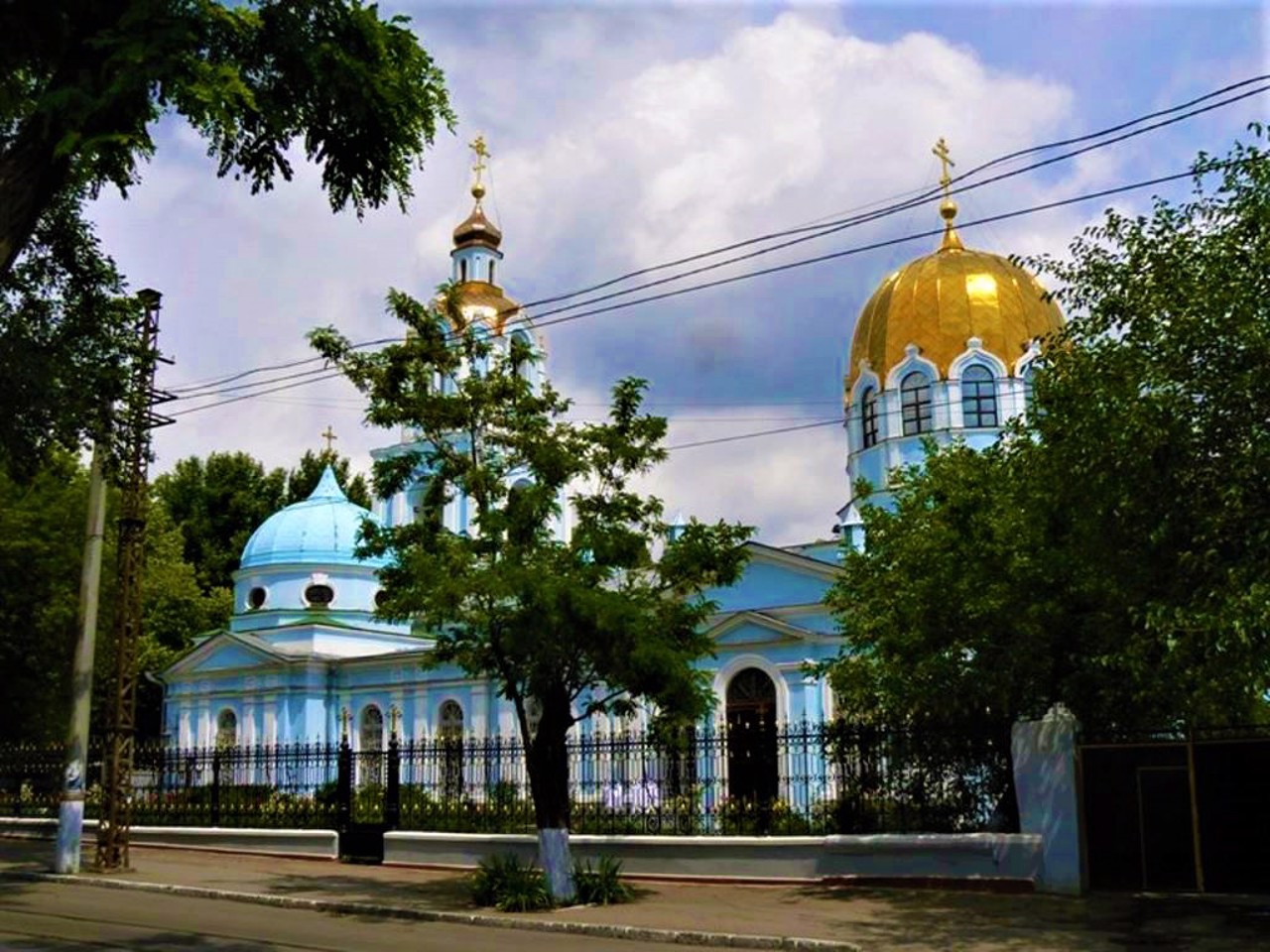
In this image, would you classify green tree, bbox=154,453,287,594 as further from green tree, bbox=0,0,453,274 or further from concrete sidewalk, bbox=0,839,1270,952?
green tree, bbox=0,0,453,274

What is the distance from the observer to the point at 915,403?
37.2m

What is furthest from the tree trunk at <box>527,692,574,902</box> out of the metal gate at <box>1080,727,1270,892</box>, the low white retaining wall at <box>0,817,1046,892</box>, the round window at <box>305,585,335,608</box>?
the round window at <box>305,585,335,608</box>

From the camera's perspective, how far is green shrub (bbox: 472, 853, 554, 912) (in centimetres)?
1477

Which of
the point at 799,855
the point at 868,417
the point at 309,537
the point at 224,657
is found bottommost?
the point at 799,855

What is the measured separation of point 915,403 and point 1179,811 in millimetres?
23457

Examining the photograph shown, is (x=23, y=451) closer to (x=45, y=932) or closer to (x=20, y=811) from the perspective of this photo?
(x=45, y=932)

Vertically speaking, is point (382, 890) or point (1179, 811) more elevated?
point (1179, 811)

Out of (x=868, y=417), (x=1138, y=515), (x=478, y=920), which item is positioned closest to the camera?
(x=1138, y=515)

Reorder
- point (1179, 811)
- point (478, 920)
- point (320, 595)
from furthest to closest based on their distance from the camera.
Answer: point (320, 595)
point (1179, 811)
point (478, 920)

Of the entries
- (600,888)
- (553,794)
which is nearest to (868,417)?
(553,794)

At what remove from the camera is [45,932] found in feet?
42.9

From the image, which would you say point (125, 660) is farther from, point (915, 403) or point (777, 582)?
point (915, 403)

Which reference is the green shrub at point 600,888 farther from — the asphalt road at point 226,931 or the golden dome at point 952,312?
the golden dome at point 952,312

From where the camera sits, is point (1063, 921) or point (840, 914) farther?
point (840, 914)
